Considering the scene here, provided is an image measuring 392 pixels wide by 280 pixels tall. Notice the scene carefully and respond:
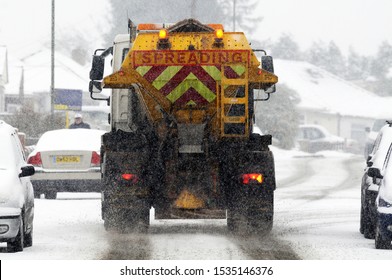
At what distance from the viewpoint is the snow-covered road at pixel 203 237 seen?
14.8m

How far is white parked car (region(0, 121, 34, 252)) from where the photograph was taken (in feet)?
48.3

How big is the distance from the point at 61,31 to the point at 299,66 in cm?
4708

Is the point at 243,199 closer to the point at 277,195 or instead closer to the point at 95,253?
the point at 95,253

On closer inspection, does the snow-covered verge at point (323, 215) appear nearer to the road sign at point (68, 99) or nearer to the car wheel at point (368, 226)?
the car wheel at point (368, 226)

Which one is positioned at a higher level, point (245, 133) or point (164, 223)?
point (245, 133)

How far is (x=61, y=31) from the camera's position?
150 metres

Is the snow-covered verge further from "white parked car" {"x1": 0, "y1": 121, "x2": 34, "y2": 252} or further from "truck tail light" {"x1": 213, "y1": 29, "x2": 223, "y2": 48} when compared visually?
"white parked car" {"x1": 0, "y1": 121, "x2": 34, "y2": 252}

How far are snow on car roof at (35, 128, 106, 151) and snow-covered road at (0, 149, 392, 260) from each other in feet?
3.66

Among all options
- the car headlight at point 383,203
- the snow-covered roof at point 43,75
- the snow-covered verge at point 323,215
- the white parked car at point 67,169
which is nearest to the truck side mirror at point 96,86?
the snow-covered verge at point 323,215

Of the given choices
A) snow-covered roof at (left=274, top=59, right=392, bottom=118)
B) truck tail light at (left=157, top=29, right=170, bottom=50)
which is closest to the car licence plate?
truck tail light at (left=157, top=29, right=170, bottom=50)

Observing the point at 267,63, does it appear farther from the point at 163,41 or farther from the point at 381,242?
the point at 381,242

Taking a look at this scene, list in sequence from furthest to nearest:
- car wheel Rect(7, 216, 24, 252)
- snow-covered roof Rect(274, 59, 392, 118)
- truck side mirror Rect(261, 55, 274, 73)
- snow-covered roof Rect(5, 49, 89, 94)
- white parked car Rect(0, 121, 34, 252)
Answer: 1. snow-covered roof Rect(274, 59, 392, 118)
2. snow-covered roof Rect(5, 49, 89, 94)
3. truck side mirror Rect(261, 55, 274, 73)
4. car wheel Rect(7, 216, 24, 252)
5. white parked car Rect(0, 121, 34, 252)

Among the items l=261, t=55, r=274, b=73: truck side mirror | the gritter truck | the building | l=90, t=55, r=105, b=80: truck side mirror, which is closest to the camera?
the gritter truck

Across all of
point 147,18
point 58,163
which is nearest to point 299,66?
point 147,18
